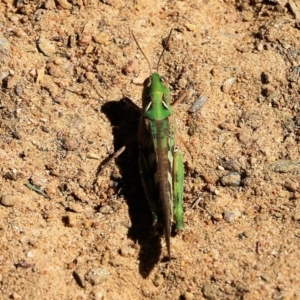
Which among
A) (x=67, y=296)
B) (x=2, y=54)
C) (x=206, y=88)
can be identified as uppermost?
(x=206, y=88)

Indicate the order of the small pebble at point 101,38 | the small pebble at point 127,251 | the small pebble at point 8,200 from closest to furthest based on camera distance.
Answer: the small pebble at point 127,251 < the small pebble at point 8,200 < the small pebble at point 101,38

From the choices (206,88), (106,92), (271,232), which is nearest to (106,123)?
(106,92)

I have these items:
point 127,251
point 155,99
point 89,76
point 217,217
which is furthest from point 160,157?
point 89,76

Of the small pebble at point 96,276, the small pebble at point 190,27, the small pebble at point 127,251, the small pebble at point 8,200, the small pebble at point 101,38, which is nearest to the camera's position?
the small pebble at point 96,276

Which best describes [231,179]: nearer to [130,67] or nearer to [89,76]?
[130,67]

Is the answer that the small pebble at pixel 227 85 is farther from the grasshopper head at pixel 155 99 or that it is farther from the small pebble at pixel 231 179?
the small pebble at pixel 231 179

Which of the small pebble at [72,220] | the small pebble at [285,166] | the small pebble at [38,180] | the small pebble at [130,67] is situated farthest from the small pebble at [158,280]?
the small pebble at [130,67]

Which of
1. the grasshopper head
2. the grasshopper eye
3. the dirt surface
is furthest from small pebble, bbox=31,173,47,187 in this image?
the grasshopper eye

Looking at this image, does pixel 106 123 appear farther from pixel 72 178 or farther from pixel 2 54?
pixel 2 54
